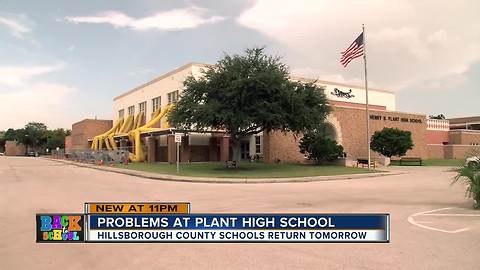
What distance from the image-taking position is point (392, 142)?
149 feet

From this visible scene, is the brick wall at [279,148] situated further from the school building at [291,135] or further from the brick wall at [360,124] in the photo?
the brick wall at [360,124]

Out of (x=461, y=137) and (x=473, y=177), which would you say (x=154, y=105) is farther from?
(x=473, y=177)

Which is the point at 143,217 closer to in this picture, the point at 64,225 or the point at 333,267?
the point at 64,225

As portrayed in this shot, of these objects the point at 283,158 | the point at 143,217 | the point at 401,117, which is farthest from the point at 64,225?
the point at 401,117

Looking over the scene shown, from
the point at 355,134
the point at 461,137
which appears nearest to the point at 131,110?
the point at 355,134

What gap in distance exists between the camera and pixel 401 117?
56531 millimetres

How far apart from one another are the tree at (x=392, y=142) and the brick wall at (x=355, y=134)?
381cm

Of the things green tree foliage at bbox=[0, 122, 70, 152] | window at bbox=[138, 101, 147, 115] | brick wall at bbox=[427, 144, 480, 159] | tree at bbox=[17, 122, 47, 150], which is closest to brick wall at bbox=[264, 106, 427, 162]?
brick wall at bbox=[427, 144, 480, 159]

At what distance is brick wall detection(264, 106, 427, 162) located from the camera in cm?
4409

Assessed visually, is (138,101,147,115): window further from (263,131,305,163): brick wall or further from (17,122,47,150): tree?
(17,122,47,150): tree

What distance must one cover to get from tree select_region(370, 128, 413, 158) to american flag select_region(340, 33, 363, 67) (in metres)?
14.7

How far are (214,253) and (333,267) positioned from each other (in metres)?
1.94

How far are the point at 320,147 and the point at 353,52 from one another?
30.8 feet

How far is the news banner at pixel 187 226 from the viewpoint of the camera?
18.1 ft
